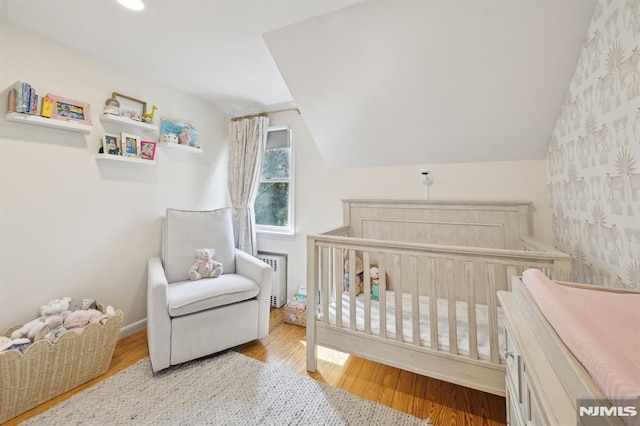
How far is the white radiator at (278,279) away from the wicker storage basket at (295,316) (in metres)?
0.36

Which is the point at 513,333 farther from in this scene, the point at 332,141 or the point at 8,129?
the point at 8,129

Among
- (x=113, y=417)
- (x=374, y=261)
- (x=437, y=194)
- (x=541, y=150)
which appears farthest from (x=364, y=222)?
(x=113, y=417)

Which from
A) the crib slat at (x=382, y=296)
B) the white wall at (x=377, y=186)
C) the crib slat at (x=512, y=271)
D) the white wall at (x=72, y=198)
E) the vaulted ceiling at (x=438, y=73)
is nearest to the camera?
the crib slat at (x=512, y=271)

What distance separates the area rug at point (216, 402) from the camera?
137 centimetres

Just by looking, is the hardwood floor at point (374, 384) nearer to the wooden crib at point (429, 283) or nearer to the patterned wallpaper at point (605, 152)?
the wooden crib at point (429, 283)

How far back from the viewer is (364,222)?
2.44 meters

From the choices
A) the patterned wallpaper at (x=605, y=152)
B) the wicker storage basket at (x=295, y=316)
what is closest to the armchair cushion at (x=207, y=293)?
the wicker storage basket at (x=295, y=316)

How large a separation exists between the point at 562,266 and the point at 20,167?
317 cm

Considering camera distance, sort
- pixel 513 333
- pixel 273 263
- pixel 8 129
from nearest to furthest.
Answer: pixel 513 333 < pixel 8 129 < pixel 273 263

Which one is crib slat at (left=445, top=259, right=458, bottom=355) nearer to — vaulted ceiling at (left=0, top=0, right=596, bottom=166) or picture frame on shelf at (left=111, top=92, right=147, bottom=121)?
vaulted ceiling at (left=0, top=0, right=596, bottom=166)

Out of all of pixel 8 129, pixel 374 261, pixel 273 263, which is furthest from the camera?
pixel 273 263

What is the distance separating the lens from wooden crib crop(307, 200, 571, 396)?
1304 mm

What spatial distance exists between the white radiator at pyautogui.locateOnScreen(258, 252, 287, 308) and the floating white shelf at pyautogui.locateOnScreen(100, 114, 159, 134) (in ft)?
5.56

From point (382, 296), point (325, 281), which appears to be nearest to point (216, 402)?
point (325, 281)
